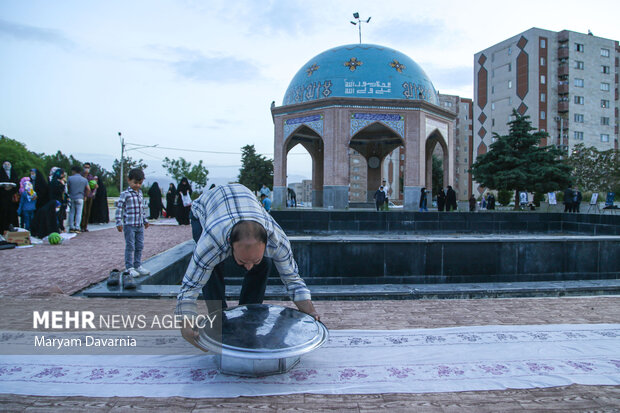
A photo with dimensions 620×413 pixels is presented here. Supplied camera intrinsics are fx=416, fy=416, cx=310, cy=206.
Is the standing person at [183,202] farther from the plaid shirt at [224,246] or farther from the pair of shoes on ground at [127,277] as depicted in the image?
the plaid shirt at [224,246]

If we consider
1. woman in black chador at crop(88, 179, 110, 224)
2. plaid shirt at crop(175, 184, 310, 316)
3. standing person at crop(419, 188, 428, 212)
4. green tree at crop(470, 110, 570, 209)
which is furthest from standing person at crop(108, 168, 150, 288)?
green tree at crop(470, 110, 570, 209)

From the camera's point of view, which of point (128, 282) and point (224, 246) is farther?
point (128, 282)

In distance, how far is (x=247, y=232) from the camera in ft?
6.70

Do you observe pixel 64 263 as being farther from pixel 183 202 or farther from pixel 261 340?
pixel 183 202

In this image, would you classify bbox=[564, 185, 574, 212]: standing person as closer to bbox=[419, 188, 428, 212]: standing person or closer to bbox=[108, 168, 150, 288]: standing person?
bbox=[419, 188, 428, 212]: standing person

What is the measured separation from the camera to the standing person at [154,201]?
1588 centimetres

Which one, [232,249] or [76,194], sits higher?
[76,194]

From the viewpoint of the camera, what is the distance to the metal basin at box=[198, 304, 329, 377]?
7.05ft

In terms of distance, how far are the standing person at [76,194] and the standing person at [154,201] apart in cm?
594

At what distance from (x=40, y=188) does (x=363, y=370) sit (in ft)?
28.9

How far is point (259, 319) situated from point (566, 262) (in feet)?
17.0

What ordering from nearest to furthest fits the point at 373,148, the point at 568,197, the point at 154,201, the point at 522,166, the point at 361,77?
1. the point at 154,201
2. the point at 568,197
3. the point at 361,77
4. the point at 522,166
5. the point at 373,148

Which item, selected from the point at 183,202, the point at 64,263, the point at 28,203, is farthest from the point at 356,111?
the point at 64,263

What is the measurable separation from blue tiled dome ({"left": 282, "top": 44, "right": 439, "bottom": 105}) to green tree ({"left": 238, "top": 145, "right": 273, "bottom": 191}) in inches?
1021
